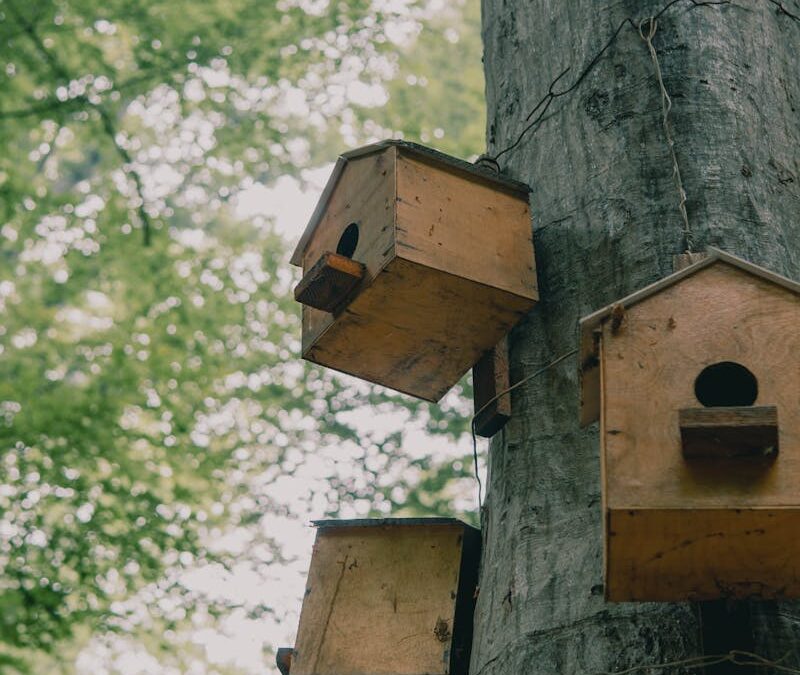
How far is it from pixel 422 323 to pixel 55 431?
5.43 m

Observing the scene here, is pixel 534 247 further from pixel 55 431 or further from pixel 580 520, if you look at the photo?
pixel 55 431

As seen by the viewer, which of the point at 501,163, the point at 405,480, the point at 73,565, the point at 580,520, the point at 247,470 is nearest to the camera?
the point at 580,520

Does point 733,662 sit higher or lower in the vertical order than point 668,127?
lower

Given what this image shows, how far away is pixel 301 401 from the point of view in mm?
10273

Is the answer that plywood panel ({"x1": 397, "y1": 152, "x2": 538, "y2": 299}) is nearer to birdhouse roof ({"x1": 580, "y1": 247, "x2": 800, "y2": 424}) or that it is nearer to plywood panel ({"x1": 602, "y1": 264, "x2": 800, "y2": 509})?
birdhouse roof ({"x1": 580, "y1": 247, "x2": 800, "y2": 424})

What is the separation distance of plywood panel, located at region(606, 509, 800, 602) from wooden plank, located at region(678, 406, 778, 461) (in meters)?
0.10

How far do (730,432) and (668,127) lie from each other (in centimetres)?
127

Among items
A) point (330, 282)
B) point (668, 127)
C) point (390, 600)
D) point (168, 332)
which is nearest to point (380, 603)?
point (390, 600)

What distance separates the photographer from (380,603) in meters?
3.11

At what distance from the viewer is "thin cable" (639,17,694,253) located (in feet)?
8.55

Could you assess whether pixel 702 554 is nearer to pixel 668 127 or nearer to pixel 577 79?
pixel 668 127

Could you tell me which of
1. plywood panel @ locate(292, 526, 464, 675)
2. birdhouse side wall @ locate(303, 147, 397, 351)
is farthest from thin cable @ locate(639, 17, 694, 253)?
plywood panel @ locate(292, 526, 464, 675)

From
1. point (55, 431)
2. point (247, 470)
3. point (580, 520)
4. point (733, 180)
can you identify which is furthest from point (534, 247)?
point (247, 470)

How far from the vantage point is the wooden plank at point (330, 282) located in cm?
285
